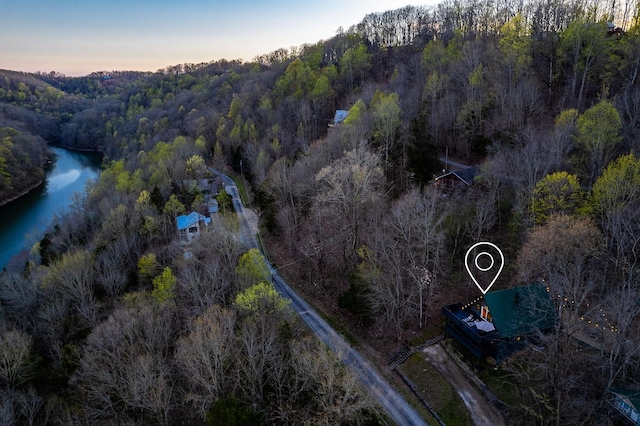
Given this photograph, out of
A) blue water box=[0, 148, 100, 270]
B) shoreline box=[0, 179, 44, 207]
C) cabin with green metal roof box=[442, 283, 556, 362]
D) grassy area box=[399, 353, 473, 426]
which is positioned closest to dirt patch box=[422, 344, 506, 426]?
grassy area box=[399, 353, 473, 426]

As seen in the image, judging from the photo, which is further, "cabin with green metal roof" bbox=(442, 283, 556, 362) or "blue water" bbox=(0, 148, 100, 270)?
"blue water" bbox=(0, 148, 100, 270)

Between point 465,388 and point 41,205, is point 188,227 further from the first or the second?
point 41,205

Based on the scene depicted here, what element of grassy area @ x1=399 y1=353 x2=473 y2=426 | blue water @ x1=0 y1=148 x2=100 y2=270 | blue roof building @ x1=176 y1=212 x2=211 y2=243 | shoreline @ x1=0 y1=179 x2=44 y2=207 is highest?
blue roof building @ x1=176 y1=212 x2=211 y2=243

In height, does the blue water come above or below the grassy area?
below

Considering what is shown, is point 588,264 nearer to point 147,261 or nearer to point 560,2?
point 147,261

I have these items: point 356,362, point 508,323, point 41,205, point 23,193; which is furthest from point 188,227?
point 23,193

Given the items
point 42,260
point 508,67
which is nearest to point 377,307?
point 508,67

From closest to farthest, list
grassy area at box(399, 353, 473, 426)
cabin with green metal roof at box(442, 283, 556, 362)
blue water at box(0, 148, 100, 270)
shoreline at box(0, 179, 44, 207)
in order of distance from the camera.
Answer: grassy area at box(399, 353, 473, 426)
cabin with green metal roof at box(442, 283, 556, 362)
blue water at box(0, 148, 100, 270)
shoreline at box(0, 179, 44, 207)

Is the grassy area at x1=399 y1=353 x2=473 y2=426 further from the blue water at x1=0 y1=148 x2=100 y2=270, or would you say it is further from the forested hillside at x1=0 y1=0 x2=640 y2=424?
the blue water at x1=0 y1=148 x2=100 y2=270
